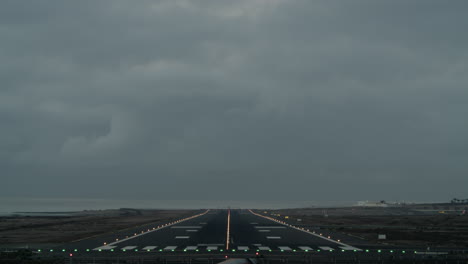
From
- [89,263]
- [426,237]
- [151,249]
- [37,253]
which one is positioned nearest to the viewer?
[89,263]

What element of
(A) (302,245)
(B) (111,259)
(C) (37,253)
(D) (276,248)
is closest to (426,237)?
(A) (302,245)

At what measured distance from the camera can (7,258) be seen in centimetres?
4194

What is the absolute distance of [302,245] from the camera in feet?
198

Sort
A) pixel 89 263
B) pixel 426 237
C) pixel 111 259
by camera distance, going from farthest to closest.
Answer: pixel 426 237 → pixel 111 259 → pixel 89 263

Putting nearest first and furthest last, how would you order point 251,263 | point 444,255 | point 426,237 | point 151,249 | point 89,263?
point 251,263 < point 89,263 < point 444,255 < point 151,249 < point 426,237

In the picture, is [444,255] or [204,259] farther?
[444,255]

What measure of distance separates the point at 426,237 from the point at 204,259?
45.8 m

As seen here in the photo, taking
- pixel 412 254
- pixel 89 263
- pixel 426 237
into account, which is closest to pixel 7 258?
pixel 89 263

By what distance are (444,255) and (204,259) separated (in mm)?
24389

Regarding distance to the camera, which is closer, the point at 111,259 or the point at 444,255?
the point at 111,259

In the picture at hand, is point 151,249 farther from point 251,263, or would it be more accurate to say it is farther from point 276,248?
point 251,263

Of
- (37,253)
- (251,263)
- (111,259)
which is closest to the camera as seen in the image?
(251,263)

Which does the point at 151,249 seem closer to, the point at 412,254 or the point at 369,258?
the point at 369,258

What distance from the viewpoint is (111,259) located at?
4228cm
